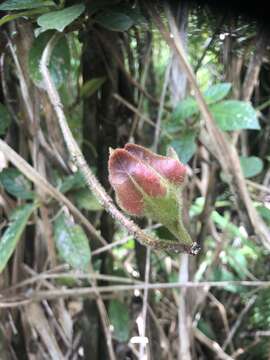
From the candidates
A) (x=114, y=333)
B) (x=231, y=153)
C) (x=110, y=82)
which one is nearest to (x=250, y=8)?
(x=231, y=153)

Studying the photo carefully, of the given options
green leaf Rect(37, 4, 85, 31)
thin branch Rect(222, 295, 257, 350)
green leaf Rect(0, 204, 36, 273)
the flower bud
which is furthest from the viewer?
thin branch Rect(222, 295, 257, 350)

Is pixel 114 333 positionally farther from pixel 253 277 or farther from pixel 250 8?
pixel 250 8

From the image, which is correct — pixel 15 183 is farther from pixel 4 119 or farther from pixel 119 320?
pixel 119 320

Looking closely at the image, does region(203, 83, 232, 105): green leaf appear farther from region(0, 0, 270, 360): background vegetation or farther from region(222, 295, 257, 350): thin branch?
region(222, 295, 257, 350): thin branch

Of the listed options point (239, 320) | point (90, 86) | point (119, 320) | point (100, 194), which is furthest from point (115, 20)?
point (239, 320)

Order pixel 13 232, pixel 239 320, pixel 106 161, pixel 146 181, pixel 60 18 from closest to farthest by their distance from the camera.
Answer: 1. pixel 146 181
2. pixel 60 18
3. pixel 13 232
4. pixel 106 161
5. pixel 239 320

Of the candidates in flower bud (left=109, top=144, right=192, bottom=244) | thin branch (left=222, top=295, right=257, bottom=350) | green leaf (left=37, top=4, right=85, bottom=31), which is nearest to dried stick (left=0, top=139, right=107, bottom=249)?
green leaf (left=37, top=4, right=85, bottom=31)

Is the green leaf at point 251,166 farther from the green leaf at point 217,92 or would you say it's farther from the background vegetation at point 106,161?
the green leaf at point 217,92
